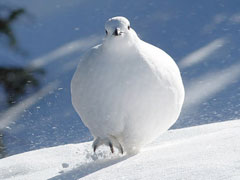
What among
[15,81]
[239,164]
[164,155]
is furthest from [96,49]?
[15,81]

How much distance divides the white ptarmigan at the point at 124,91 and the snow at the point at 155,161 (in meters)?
0.11

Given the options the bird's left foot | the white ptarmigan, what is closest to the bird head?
the white ptarmigan

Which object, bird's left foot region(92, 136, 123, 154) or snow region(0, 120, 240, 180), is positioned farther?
bird's left foot region(92, 136, 123, 154)

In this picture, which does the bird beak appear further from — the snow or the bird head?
the snow

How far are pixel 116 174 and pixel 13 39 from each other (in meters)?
5.11

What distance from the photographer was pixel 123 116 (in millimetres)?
2652

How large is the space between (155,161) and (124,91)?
0.34 metres

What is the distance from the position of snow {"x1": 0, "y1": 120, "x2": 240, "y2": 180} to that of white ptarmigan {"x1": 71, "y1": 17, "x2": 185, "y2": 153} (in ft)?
0.34

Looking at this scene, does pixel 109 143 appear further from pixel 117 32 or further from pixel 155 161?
pixel 117 32

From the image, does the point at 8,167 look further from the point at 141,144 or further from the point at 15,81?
the point at 15,81

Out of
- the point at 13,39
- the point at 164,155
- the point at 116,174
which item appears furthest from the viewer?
the point at 13,39

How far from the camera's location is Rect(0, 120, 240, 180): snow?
7.29 ft

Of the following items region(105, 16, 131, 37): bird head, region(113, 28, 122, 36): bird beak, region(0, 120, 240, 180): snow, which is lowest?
region(0, 120, 240, 180): snow

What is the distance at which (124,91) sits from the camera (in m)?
2.62
